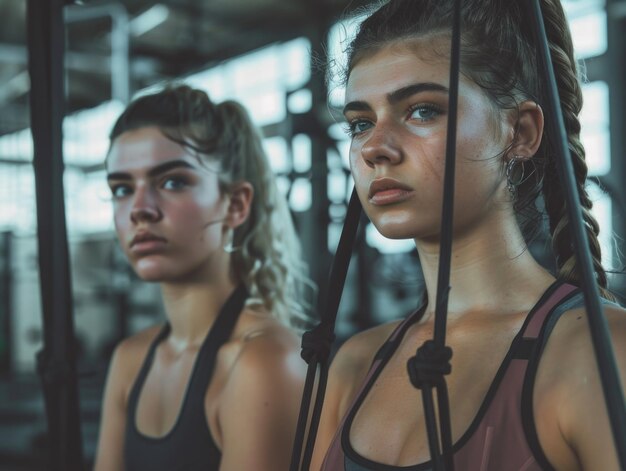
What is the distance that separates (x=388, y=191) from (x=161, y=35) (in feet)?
23.6

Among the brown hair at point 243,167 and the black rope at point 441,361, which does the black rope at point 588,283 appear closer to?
the black rope at point 441,361

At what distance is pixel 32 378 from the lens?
4.64 m

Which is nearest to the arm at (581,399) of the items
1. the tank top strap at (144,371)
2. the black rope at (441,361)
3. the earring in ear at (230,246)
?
the black rope at (441,361)

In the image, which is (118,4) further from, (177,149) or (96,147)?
(177,149)

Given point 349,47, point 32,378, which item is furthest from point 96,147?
point 349,47

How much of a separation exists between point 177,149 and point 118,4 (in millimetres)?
4096

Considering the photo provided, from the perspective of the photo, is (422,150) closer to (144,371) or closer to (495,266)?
(495,266)

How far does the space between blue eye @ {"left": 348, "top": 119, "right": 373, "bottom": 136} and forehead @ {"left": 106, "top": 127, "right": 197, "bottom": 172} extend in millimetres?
500

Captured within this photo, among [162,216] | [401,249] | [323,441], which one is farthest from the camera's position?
[401,249]

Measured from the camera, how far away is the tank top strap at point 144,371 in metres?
1.22

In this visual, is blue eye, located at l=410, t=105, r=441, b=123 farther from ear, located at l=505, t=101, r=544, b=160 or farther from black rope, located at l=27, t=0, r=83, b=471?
black rope, located at l=27, t=0, r=83, b=471

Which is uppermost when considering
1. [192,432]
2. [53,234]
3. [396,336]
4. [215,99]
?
[215,99]

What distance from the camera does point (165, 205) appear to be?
1.11 meters

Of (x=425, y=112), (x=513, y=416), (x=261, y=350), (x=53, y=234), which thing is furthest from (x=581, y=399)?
(x=261, y=350)
